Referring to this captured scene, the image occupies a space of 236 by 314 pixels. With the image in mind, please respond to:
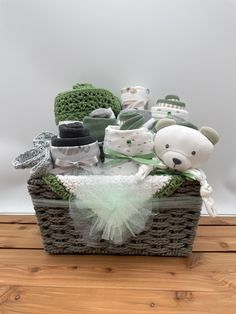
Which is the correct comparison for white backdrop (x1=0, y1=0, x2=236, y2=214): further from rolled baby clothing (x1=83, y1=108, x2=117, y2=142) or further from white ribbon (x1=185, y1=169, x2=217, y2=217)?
white ribbon (x1=185, y1=169, x2=217, y2=217)

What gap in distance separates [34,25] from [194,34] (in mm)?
456

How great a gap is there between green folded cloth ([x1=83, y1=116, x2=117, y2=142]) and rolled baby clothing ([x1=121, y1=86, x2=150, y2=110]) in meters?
0.13

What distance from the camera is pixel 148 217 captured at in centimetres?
64

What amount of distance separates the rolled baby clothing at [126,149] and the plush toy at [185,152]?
0.08 ft

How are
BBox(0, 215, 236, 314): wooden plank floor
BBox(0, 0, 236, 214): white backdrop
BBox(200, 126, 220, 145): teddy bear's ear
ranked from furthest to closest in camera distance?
1. BBox(0, 0, 236, 214): white backdrop
2. BBox(200, 126, 220, 145): teddy bear's ear
3. BBox(0, 215, 236, 314): wooden plank floor

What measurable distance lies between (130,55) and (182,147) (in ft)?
1.33

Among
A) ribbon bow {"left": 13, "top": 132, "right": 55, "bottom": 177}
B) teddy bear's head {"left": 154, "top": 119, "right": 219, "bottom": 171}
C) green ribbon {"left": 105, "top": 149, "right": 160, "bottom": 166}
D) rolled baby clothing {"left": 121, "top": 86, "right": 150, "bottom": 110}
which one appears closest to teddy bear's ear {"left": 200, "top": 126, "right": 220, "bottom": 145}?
teddy bear's head {"left": 154, "top": 119, "right": 219, "bottom": 171}

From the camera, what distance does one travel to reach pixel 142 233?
660mm

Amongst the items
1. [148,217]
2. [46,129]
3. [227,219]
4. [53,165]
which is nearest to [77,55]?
[46,129]

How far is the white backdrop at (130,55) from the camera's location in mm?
879

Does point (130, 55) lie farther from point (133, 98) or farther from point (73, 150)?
point (73, 150)

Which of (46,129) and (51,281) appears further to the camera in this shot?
(46,129)

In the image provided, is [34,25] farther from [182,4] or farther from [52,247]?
[52,247]

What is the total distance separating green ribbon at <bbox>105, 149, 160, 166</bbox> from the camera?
639mm
